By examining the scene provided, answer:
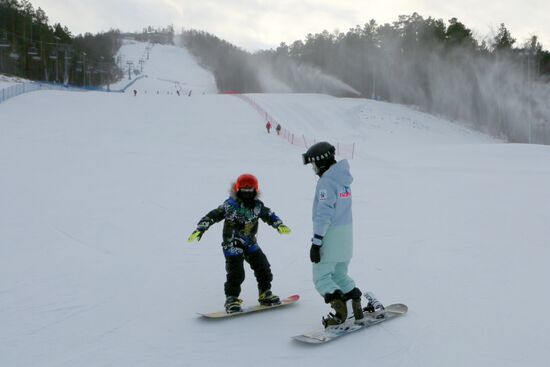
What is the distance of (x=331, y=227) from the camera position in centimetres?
419

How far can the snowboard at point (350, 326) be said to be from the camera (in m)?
4.09

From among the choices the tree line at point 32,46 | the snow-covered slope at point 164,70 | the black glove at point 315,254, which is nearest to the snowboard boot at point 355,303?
the black glove at point 315,254

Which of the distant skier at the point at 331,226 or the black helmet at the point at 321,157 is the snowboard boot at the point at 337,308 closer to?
the distant skier at the point at 331,226

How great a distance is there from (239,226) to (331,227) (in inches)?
36.4

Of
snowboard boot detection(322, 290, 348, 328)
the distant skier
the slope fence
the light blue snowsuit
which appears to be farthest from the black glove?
the slope fence

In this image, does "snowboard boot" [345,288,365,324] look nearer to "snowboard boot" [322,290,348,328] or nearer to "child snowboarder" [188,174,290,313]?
"snowboard boot" [322,290,348,328]

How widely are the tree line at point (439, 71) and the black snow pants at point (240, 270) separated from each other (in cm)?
5238

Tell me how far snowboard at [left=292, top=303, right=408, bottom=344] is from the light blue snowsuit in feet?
1.07

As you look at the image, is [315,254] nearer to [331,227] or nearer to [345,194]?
[331,227]

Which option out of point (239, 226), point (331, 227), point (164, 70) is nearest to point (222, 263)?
point (239, 226)

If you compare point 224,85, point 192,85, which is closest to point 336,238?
point 224,85

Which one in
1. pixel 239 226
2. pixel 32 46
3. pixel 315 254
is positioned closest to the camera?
pixel 315 254

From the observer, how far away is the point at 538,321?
463cm

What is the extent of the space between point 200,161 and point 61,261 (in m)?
11.8
